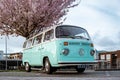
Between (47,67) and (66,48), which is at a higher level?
(66,48)

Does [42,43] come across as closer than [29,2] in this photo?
Yes

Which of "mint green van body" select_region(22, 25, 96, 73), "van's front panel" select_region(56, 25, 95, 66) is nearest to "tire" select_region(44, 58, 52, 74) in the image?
"mint green van body" select_region(22, 25, 96, 73)

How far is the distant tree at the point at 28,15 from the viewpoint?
22969mm

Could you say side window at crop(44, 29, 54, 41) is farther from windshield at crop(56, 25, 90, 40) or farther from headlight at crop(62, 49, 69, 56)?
headlight at crop(62, 49, 69, 56)

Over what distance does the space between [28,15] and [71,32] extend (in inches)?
374

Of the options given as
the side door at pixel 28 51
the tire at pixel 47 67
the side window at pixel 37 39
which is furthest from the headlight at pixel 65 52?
the side door at pixel 28 51

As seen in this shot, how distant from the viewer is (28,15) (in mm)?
22500

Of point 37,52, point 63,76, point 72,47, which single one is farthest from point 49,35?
point 63,76

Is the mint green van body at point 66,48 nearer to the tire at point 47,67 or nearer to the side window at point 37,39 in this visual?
the tire at point 47,67

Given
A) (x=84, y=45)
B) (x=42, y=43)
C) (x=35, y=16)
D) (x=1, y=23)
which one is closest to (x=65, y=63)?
(x=84, y=45)

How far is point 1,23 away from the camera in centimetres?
2453

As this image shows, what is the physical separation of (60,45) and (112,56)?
208 feet

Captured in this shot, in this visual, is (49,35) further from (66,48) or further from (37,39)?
(37,39)

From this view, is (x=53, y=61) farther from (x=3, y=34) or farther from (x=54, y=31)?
(x=3, y=34)
